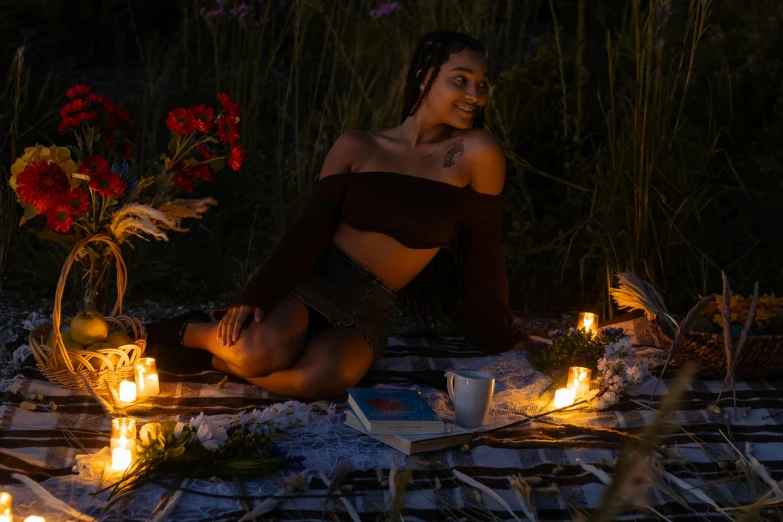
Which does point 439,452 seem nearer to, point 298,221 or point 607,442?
point 607,442

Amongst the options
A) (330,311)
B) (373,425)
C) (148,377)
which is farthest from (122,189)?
(373,425)

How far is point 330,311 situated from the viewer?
291cm

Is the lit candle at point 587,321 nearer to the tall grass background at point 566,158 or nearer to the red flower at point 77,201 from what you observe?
the tall grass background at point 566,158

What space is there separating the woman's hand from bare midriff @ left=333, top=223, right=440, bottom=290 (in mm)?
403

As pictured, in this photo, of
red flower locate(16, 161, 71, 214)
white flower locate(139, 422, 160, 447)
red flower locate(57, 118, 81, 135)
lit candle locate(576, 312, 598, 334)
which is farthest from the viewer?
lit candle locate(576, 312, 598, 334)

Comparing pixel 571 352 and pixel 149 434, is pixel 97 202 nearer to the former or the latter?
pixel 149 434

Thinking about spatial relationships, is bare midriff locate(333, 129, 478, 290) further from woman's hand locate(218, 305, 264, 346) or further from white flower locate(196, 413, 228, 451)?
white flower locate(196, 413, 228, 451)

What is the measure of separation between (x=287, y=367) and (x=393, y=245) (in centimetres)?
53

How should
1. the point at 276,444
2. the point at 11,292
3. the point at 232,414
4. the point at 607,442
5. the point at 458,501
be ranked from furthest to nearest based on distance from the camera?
the point at 11,292 → the point at 232,414 → the point at 607,442 → the point at 276,444 → the point at 458,501

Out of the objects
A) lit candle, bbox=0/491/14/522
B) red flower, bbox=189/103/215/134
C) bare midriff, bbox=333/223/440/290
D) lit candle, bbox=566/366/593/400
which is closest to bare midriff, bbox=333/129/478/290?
bare midriff, bbox=333/223/440/290

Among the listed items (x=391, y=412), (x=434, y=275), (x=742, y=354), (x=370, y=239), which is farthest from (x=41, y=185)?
(x=742, y=354)

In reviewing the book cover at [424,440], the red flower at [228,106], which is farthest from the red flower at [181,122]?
the book cover at [424,440]

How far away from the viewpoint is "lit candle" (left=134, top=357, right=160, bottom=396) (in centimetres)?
273

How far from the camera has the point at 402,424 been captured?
243cm
